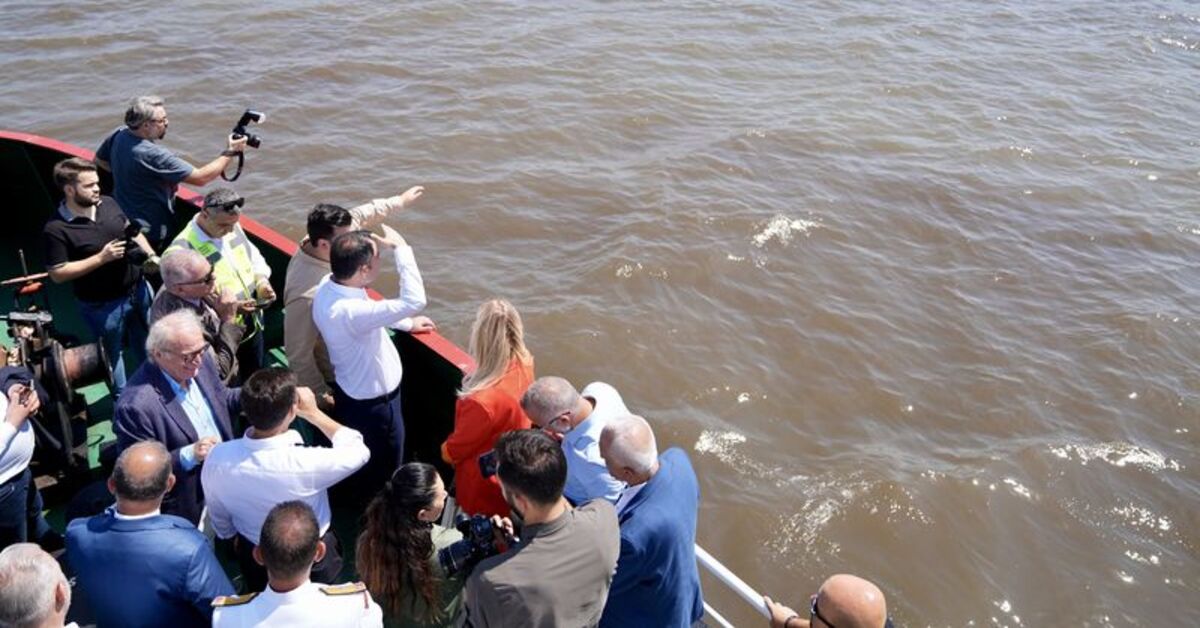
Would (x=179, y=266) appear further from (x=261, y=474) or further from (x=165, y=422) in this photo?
(x=261, y=474)

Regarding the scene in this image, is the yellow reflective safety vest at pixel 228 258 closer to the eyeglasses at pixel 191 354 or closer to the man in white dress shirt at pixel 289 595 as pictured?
the eyeglasses at pixel 191 354

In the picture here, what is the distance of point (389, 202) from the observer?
524 centimetres

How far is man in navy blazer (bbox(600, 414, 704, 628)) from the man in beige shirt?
6.12 feet

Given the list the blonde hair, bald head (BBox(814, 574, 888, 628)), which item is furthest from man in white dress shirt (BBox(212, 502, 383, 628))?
Result: bald head (BBox(814, 574, 888, 628))

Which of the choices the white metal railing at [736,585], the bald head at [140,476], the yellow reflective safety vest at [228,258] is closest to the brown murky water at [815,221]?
the white metal railing at [736,585]

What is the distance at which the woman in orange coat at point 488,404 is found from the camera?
379cm

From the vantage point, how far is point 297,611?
282cm

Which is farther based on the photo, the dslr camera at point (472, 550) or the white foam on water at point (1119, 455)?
the white foam on water at point (1119, 455)

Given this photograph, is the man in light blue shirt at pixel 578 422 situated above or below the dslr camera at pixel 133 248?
below

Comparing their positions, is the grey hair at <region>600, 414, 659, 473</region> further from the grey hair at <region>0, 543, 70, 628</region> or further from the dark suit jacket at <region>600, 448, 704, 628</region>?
the grey hair at <region>0, 543, 70, 628</region>

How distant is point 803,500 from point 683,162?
579cm

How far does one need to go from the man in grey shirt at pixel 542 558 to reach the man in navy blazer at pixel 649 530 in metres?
0.19

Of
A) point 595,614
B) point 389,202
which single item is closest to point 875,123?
point 389,202

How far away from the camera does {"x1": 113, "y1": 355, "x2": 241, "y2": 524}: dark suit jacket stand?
357 cm
